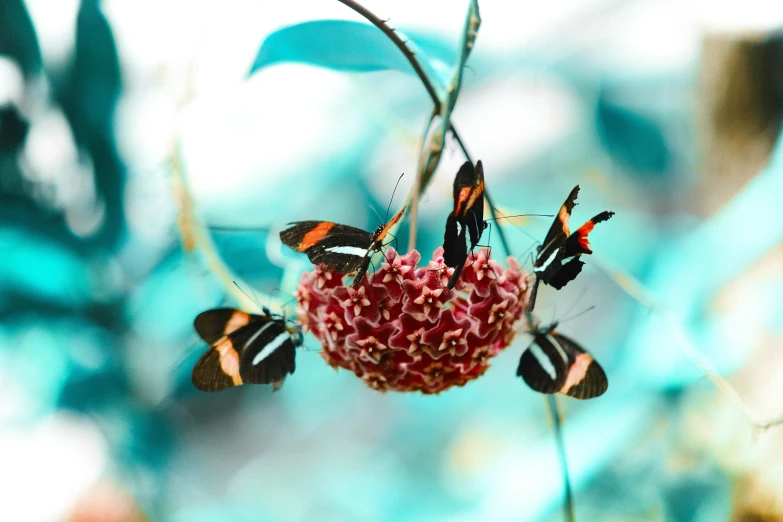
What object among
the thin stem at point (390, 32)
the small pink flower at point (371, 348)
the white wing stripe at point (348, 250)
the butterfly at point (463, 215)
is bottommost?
the small pink flower at point (371, 348)

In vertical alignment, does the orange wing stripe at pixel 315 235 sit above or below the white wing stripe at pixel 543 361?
above

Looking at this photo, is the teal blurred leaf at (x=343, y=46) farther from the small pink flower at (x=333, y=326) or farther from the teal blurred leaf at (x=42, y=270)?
the teal blurred leaf at (x=42, y=270)

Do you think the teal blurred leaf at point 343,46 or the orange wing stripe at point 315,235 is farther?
the teal blurred leaf at point 343,46

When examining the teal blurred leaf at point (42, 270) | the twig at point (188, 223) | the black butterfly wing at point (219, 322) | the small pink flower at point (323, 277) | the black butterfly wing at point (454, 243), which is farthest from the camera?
the teal blurred leaf at point (42, 270)

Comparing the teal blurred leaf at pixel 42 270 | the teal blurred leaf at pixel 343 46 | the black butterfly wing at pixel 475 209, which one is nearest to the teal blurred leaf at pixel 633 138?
the teal blurred leaf at pixel 343 46

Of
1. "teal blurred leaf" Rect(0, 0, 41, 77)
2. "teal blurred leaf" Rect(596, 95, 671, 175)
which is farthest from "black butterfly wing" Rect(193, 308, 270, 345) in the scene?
"teal blurred leaf" Rect(0, 0, 41, 77)

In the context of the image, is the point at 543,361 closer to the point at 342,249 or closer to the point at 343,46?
the point at 342,249

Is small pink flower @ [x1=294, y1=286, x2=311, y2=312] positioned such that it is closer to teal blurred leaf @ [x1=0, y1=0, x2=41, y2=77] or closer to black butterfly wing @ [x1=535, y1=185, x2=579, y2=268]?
black butterfly wing @ [x1=535, y1=185, x2=579, y2=268]

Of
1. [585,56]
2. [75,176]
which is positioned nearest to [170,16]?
[75,176]
